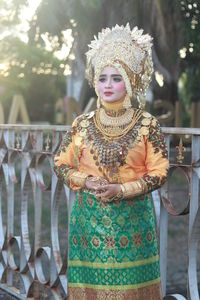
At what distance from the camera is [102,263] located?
2.78 metres

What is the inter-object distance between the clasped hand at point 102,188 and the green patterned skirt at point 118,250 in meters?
0.08

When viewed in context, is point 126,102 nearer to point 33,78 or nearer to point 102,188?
point 102,188

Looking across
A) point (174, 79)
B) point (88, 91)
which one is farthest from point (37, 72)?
point (174, 79)

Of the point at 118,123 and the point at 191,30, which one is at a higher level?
the point at 191,30

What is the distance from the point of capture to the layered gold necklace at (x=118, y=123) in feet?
9.17

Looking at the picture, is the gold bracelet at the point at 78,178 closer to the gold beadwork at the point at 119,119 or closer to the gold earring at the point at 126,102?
the gold beadwork at the point at 119,119

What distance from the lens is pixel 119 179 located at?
109 inches

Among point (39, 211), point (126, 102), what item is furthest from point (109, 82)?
point (39, 211)

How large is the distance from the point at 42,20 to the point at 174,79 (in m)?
3.38

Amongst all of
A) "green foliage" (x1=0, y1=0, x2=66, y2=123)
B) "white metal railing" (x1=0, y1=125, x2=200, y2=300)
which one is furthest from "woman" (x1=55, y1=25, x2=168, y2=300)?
"green foliage" (x1=0, y1=0, x2=66, y2=123)

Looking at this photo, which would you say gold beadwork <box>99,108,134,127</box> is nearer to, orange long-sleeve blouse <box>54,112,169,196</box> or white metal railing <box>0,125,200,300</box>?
orange long-sleeve blouse <box>54,112,169,196</box>

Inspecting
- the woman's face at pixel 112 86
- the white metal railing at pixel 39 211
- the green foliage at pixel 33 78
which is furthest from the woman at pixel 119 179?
the green foliage at pixel 33 78

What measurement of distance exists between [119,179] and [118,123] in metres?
0.28

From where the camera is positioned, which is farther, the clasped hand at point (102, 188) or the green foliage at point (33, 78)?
the green foliage at point (33, 78)
